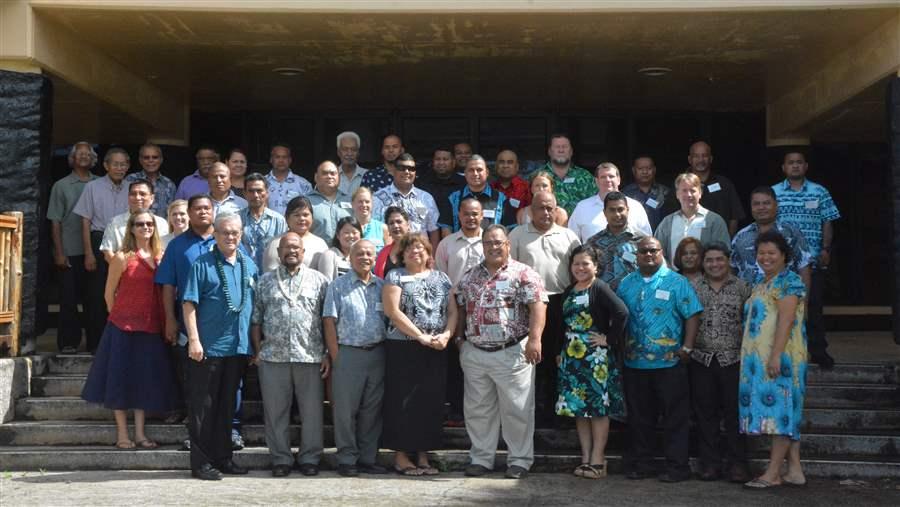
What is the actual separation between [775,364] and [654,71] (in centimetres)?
464

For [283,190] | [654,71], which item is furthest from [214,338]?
[654,71]

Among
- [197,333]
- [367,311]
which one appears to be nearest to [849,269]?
[367,311]

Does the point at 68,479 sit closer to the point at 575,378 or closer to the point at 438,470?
the point at 438,470

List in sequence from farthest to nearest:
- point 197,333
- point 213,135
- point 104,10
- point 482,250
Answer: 1. point 213,135
2. point 104,10
3. point 482,250
4. point 197,333

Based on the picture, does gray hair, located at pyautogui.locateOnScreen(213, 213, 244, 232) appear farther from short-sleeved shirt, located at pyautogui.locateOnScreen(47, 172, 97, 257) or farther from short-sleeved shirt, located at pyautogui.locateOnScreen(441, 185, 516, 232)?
short-sleeved shirt, located at pyautogui.locateOnScreen(47, 172, 97, 257)

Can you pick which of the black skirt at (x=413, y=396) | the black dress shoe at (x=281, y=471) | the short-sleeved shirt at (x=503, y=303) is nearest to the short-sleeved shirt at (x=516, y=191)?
the short-sleeved shirt at (x=503, y=303)

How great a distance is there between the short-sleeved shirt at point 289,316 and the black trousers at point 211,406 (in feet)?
0.85

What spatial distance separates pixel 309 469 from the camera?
298 inches

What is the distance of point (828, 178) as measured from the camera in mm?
13359

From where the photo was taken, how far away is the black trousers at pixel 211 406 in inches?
291

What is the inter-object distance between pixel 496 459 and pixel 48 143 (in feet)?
14.5

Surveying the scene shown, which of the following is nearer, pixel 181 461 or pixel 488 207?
pixel 181 461

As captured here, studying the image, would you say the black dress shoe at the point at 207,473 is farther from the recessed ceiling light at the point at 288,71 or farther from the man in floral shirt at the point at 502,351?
the recessed ceiling light at the point at 288,71

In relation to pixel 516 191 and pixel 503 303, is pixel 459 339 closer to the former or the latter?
pixel 503 303
